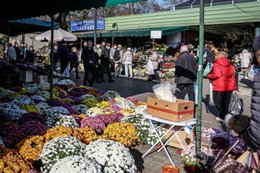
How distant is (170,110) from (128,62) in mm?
12941

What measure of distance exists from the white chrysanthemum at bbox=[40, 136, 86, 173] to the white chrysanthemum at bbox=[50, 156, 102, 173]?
32 cm

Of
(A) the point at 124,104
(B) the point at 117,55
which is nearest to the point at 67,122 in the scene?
(A) the point at 124,104

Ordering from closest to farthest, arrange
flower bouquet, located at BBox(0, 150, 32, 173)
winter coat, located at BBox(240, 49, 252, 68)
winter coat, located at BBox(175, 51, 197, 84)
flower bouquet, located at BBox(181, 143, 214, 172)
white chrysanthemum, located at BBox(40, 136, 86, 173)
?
1. flower bouquet, located at BBox(0, 150, 32, 173)
2. white chrysanthemum, located at BBox(40, 136, 86, 173)
3. flower bouquet, located at BBox(181, 143, 214, 172)
4. winter coat, located at BBox(175, 51, 197, 84)
5. winter coat, located at BBox(240, 49, 252, 68)

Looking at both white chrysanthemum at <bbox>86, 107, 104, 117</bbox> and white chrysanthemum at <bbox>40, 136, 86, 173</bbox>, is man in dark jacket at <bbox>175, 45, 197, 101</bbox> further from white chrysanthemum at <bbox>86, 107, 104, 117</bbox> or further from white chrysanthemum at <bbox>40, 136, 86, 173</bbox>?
white chrysanthemum at <bbox>40, 136, 86, 173</bbox>

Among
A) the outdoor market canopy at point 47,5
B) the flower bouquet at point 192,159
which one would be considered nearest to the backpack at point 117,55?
the outdoor market canopy at point 47,5

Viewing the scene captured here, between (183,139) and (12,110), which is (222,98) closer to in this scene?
(183,139)

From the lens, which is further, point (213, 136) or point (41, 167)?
point (213, 136)

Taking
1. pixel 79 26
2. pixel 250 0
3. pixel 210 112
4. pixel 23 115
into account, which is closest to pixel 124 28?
pixel 79 26

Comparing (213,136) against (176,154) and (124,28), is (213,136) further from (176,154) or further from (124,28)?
(124,28)

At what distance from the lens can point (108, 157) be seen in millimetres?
4129

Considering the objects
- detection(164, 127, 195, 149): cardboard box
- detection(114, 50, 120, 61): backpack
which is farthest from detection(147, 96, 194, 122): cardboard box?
detection(114, 50, 120, 61): backpack

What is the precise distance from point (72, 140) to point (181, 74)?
4.17m

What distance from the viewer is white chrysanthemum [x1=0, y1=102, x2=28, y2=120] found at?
617 cm

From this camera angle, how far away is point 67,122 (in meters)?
5.85
